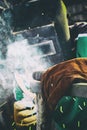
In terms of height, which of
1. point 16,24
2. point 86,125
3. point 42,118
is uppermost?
point 16,24

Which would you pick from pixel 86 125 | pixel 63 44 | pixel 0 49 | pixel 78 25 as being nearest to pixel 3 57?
pixel 0 49

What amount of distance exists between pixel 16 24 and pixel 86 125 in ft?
9.84

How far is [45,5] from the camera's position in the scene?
5.77 meters

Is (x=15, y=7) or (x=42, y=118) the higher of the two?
(x=15, y=7)

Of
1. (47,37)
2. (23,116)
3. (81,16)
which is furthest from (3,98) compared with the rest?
(81,16)

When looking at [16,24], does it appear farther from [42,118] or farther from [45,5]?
[42,118]

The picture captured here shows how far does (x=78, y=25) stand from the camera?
5848 mm

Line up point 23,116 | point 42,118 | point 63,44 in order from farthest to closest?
1. point 63,44
2. point 23,116
3. point 42,118

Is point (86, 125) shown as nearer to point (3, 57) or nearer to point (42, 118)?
point (42, 118)

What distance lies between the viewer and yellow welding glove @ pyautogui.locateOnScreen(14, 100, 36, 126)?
466 cm

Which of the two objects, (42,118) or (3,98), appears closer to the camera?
(42,118)

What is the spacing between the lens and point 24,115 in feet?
15.2

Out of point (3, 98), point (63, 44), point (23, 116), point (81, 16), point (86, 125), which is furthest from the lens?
point (81, 16)

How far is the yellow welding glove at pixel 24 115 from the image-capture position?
4.66 m
